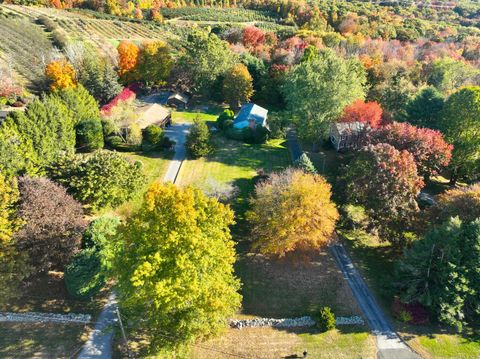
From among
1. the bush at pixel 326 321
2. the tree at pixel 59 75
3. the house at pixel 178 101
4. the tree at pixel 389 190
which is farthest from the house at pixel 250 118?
the bush at pixel 326 321

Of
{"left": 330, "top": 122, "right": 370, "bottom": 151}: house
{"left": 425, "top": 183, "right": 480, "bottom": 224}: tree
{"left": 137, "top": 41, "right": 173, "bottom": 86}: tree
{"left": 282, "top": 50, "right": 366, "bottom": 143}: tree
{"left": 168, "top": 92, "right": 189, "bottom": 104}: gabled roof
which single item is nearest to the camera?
{"left": 425, "top": 183, "right": 480, "bottom": 224}: tree

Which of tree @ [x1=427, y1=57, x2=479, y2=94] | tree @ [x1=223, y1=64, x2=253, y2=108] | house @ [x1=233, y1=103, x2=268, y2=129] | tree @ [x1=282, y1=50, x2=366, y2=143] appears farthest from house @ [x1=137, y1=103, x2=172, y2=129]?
tree @ [x1=427, y1=57, x2=479, y2=94]

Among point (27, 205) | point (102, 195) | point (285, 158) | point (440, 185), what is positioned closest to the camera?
point (27, 205)

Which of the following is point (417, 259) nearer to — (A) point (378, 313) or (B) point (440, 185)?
(A) point (378, 313)

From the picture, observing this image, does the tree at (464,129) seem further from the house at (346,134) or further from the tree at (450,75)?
the tree at (450,75)

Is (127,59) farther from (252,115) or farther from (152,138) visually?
(252,115)

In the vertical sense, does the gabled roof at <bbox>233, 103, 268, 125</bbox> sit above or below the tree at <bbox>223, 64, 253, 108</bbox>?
below

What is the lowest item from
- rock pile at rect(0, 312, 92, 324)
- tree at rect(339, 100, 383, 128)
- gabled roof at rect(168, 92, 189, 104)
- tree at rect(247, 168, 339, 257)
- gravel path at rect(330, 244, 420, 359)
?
gravel path at rect(330, 244, 420, 359)

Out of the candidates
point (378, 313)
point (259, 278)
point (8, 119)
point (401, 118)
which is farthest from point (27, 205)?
point (401, 118)

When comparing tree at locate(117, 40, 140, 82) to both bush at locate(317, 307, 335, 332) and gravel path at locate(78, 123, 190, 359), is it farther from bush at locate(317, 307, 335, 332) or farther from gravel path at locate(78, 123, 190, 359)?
bush at locate(317, 307, 335, 332)
